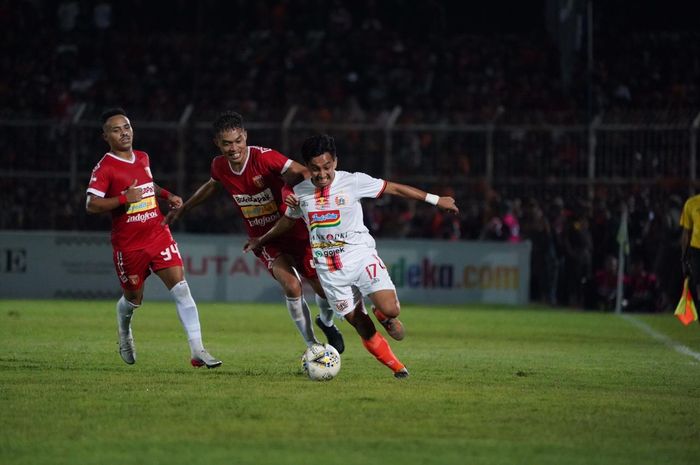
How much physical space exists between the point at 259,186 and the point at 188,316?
133 centimetres

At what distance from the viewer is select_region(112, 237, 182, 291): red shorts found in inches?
453

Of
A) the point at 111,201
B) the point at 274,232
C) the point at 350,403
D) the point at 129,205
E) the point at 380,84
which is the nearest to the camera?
the point at 350,403

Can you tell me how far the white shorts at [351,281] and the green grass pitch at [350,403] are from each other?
2.27 feet

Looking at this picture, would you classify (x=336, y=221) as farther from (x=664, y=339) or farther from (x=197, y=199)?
(x=664, y=339)

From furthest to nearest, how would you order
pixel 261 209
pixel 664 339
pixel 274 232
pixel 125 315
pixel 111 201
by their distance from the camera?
pixel 664 339 → pixel 125 315 → pixel 261 209 → pixel 111 201 → pixel 274 232

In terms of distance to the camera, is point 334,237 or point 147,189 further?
point 147,189

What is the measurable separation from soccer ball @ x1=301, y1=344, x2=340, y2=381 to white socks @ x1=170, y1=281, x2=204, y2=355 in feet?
3.97

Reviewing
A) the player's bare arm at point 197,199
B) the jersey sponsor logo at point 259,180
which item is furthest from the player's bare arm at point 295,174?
the player's bare arm at point 197,199

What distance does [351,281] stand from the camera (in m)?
10.3

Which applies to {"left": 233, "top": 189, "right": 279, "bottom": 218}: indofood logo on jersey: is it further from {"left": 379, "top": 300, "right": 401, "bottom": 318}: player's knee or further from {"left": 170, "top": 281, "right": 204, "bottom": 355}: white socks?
{"left": 379, "top": 300, "right": 401, "bottom": 318}: player's knee

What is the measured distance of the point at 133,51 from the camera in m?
33.7

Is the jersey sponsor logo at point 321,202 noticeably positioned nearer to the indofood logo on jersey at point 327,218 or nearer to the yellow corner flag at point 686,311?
the indofood logo on jersey at point 327,218

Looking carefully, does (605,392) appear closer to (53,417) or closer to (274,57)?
(53,417)

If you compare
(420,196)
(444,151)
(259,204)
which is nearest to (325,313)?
(259,204)
